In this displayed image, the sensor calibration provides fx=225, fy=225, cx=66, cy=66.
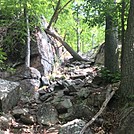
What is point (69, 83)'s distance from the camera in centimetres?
1024

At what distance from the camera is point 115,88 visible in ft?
22.7

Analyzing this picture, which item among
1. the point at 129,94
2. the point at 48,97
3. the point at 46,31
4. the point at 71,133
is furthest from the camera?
the point at 46,31

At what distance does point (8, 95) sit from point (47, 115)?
5.46ft

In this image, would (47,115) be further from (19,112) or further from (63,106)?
(19,112)

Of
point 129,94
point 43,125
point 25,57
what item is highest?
point 25,57

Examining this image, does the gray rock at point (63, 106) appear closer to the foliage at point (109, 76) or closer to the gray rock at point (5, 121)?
the gray rock at point (5, 121)

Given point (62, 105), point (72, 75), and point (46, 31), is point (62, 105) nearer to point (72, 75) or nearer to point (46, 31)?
point (72, 75)

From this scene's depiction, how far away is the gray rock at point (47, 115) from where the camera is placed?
689 centimetres

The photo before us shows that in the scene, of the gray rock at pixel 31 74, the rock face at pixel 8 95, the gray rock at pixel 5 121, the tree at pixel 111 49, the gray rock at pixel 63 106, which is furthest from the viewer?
the gray rock at pixel 31 74

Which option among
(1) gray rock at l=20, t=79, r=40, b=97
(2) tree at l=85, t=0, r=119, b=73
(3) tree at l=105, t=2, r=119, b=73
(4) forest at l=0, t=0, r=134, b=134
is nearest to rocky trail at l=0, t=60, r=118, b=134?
(4) forest at l=0, t=0, r=134, b=134

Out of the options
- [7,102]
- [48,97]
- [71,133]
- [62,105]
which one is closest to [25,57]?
[48,97]

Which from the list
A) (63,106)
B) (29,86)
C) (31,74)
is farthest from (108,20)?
(29,86)

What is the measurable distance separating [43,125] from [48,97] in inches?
94.3

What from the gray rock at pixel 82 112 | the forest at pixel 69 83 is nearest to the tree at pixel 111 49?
the forest at pixel 69 83
